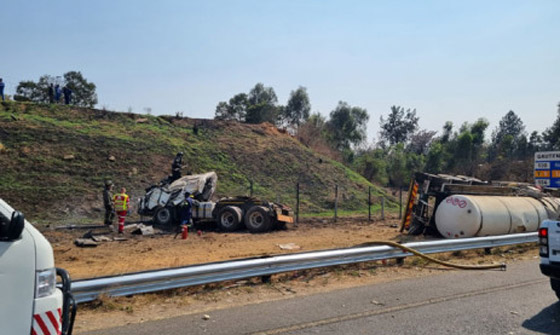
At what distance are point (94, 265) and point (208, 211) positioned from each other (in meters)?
7.68

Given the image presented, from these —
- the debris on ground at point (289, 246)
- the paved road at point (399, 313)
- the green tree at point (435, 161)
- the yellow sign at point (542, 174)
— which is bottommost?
the debris on ground at point (289, 246)

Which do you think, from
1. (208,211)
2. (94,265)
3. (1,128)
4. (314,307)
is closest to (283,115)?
(1,128)

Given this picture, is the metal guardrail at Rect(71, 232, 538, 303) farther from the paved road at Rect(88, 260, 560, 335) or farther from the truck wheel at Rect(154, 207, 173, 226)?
the truck wheel at Rect(154, 207, 173, 226)

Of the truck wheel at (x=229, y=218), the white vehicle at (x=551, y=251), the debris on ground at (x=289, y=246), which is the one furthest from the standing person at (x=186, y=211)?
the white vehicle at (x=551, y=251)

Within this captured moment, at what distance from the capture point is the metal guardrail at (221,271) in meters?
6.43

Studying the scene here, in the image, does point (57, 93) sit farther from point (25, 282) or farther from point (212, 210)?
point (25, 282)

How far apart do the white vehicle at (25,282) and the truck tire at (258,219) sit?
46.8ft

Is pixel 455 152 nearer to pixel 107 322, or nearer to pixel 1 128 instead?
pixel 1 128

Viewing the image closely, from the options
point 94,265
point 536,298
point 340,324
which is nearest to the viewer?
point 340,324

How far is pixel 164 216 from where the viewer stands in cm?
1836

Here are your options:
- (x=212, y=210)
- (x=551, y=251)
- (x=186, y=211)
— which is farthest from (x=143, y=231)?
(x=551, y=251)

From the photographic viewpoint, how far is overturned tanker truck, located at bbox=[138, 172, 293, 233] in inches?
709

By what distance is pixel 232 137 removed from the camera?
3625cm

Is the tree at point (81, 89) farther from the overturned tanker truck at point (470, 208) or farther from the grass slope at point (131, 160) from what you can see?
the overturned tanker truck at point (470, 208)
